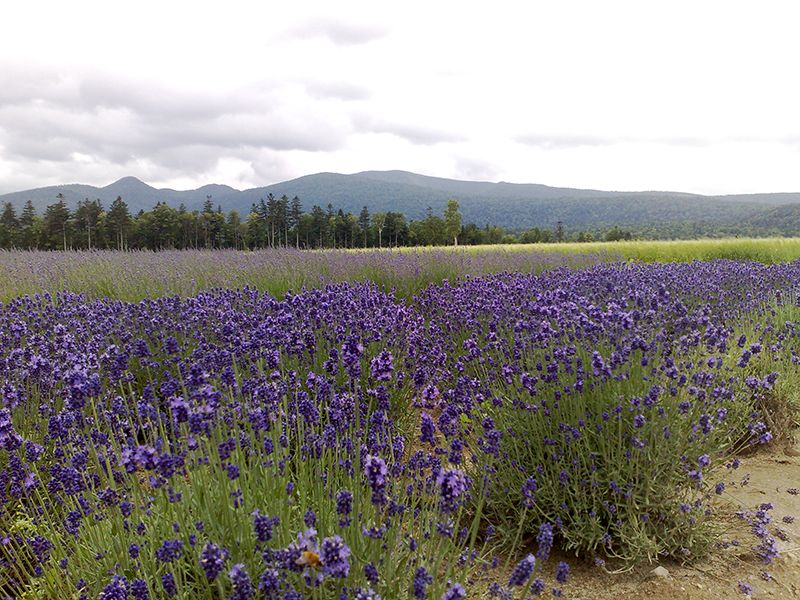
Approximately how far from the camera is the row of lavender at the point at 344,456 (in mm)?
1471

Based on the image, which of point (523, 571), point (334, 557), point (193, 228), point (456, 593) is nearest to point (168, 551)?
point (334, 557)

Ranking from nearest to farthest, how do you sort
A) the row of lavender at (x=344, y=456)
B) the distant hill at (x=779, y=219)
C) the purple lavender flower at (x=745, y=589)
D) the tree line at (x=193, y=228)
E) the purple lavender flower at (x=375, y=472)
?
the purple lavender flower at (x=375, y=472) → the row of lavender at (x=344, y=456) → the purple lavender flower at (x=745, y=589) → the tree line at (x=193, y=228) → the distant hill at (x=779, y=219)

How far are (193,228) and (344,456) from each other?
2524 inches

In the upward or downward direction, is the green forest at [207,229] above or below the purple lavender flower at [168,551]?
above

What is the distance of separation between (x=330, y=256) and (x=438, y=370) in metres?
6.33

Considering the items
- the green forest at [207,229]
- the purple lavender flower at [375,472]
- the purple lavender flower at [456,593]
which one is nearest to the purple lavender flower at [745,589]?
the purple lavender flower at [456,593]

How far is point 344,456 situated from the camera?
6.92 ft

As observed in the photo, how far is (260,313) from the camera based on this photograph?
368cm

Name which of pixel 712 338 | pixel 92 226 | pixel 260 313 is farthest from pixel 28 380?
pixel 92 226

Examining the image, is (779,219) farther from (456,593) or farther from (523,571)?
(456,593)

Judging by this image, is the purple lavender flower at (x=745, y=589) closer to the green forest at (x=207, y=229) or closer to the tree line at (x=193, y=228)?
the tree line at (x=193, y=228)

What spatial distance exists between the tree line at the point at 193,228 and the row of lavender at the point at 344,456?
111 feet

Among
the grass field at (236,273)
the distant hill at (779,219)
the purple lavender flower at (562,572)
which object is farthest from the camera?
the distant hill at (779,219)

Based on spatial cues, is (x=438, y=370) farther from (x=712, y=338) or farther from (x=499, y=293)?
(x=499, y=293)
